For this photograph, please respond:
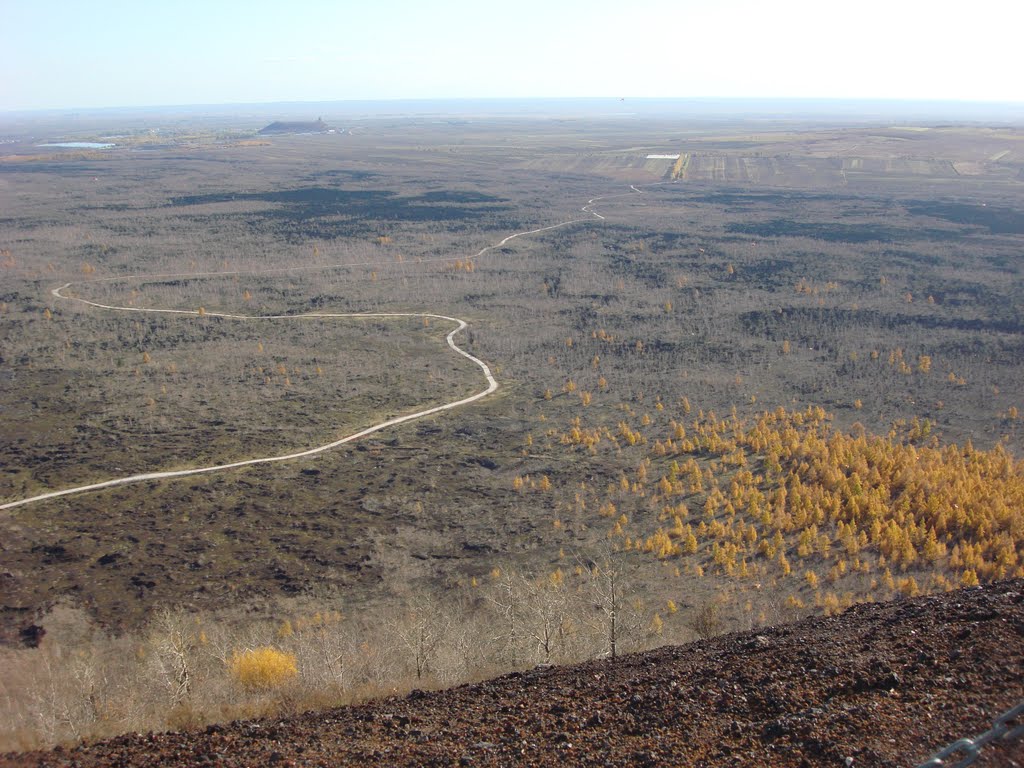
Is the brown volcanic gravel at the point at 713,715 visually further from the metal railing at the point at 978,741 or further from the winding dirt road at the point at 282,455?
the winding dirt road at the point at 282,455

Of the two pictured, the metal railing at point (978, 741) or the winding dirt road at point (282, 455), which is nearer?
the metal railing at point (978, 741)

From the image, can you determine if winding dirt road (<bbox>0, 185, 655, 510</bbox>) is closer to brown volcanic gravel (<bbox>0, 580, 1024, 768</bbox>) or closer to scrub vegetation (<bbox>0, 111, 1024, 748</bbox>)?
scrub vegetation (<bbox>0, 111, 1024, 748</bbox>)

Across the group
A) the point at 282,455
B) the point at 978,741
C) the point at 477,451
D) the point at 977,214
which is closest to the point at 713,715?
the point at 978,741

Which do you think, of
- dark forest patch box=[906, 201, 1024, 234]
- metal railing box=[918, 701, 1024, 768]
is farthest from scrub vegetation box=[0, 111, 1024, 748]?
metal railing box=[918, 701, 1024, 768]

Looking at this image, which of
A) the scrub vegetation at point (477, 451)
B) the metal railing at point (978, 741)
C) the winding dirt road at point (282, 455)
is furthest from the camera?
the winding dirt road at point (282, 455)

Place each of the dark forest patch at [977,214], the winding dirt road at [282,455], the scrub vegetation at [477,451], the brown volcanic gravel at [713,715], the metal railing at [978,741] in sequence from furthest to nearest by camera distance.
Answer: the dark forest patch at [977,214] → the winding dirt road at [282,455] → the scrub vegetation at [477,451] → the brown volcanic gravel at [713,715] → the metal railing at [978,741]

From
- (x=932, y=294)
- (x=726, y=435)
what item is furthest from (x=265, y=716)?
(x=932, y=294)

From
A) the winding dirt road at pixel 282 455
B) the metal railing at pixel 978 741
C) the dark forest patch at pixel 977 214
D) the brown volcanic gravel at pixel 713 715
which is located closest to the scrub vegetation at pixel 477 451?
the winding dirt road at pixel 282 455

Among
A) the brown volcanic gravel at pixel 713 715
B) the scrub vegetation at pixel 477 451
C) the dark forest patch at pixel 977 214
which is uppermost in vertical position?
the dark forest patch at pixel 977 214

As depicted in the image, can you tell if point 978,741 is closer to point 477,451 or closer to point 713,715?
point 713,715
